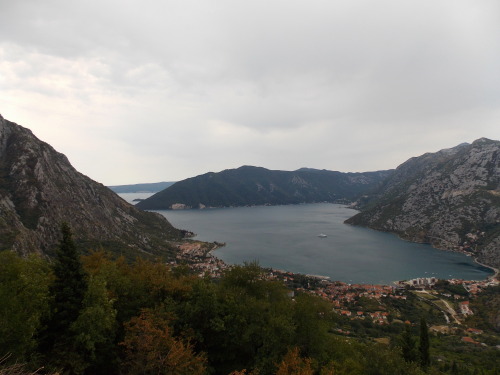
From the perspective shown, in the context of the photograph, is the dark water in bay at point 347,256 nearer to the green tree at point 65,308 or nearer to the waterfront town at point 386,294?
the waterfront town at point 386,294

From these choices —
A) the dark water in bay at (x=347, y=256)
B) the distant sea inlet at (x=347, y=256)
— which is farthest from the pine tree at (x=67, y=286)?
the dark water in bay at (x=347, y=256)

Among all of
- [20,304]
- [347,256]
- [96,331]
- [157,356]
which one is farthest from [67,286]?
[347,256]

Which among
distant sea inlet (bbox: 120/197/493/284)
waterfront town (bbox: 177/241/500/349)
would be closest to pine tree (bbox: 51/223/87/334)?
waterfront town (bbox: 177/241/500/349)

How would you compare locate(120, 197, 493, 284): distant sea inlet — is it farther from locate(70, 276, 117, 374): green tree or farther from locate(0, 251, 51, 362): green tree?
locate(0, 251, 51, 362): green tree

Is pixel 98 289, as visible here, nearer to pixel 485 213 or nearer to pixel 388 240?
pixel 388 240

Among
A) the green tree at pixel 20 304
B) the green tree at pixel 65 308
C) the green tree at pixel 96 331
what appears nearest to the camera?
the green tree at pixel 20 304
